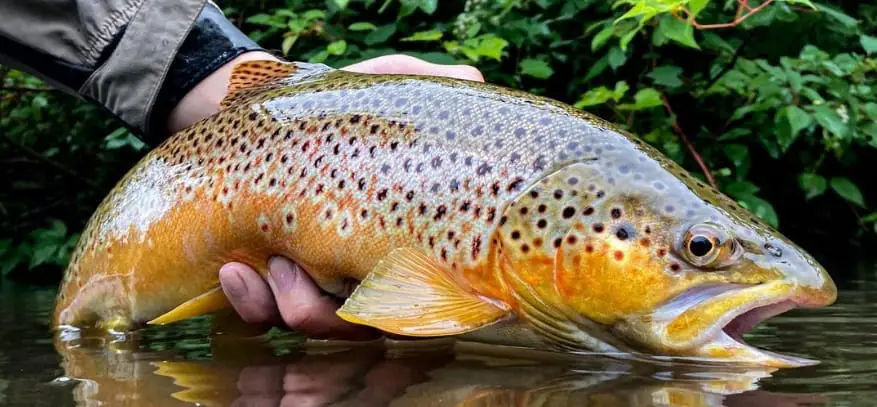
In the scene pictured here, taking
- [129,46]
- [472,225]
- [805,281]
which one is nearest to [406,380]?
[472,225]

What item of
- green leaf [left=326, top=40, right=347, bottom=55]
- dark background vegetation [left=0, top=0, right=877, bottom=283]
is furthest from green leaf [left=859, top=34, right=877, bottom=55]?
green leaf [left=326, top=40, right=347, bottom=55]

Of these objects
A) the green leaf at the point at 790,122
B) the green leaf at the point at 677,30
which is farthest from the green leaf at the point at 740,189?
the green leaf at the point at 677,30

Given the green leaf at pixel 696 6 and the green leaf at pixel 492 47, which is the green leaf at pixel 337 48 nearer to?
the green leaf at pixel 492 47

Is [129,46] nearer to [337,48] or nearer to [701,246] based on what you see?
[337,48]

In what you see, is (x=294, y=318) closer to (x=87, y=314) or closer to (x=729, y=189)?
(x=87, y=314)

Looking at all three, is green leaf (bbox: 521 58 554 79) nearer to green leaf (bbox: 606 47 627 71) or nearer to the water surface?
green leaf (bbox: 606 47 627 71)
